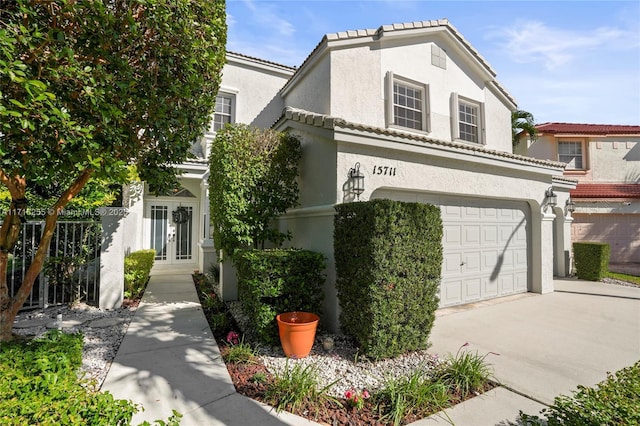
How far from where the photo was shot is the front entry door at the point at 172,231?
46.9 feet

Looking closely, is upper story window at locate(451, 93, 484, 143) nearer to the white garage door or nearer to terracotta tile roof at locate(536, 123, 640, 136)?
the white garage door

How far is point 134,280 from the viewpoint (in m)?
8.96

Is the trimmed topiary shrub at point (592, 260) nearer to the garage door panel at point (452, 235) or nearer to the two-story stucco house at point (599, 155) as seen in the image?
the two-story stucco house at point (599, 155)

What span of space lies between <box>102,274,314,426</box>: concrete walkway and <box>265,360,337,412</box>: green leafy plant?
145 mm

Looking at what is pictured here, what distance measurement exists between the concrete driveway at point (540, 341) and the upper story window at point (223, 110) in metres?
11.8

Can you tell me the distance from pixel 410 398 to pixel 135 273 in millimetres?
8363

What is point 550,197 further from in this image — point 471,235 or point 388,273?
point 388,273

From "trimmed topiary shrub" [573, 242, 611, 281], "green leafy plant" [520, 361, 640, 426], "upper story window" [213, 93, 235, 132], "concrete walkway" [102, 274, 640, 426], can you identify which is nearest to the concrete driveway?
"concrete walkway" [102, 274, 640, 426]

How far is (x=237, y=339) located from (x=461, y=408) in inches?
159

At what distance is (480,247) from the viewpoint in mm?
9141

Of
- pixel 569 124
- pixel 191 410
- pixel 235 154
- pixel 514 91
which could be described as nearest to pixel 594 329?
pixel 191 410

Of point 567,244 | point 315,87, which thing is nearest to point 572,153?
point 567,244

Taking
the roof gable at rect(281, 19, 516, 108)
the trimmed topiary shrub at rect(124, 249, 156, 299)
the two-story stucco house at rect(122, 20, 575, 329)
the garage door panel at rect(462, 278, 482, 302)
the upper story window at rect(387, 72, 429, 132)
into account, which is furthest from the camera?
the upper story window at rect(387, 72, 429, 132)

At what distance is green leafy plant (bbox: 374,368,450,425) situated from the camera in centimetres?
381
